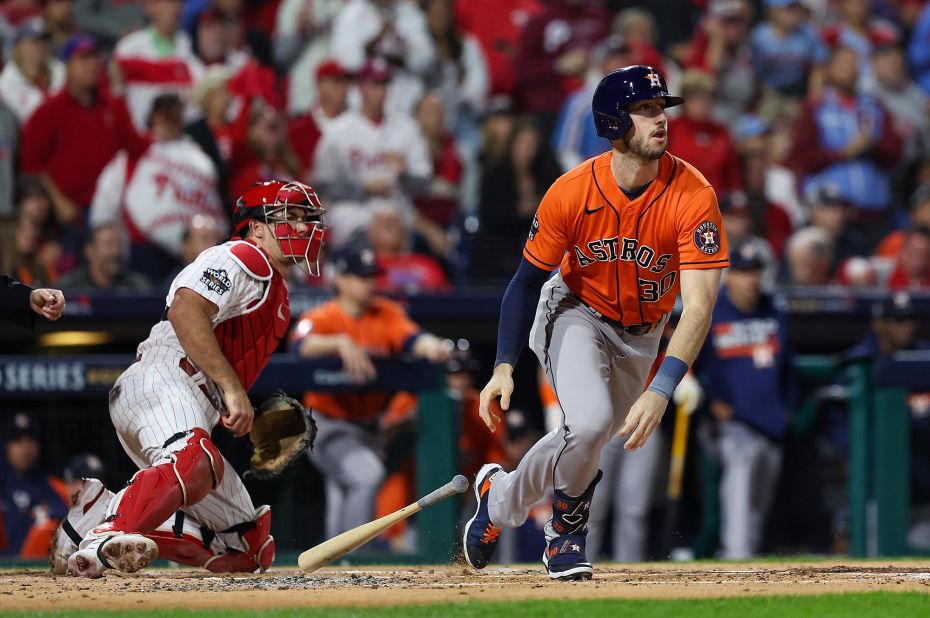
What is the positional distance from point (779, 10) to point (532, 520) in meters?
5.30

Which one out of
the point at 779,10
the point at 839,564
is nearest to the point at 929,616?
the point at 839,564

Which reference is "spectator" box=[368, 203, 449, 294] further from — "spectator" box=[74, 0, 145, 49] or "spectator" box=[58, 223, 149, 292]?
"spectator" box=[74, 0, 145, 49]

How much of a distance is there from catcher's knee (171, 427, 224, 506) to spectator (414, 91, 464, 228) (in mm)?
4808

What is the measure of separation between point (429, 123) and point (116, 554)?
564 cm

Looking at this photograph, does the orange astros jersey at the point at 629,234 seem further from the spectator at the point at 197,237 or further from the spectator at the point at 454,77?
the spectator at the point at 454,77

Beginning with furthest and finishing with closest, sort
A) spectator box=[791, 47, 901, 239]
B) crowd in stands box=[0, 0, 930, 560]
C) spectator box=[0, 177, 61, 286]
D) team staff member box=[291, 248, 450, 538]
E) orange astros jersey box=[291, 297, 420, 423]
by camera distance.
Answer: spectator box=[791, 47, 901, 239], spectator box=[0, 177, 61, 286], crowd in stands box=[0, 0, 930, 560], orange astros jersey box=[291, 297, 420, 423], team staff member box=[291, 248, 450, 538]

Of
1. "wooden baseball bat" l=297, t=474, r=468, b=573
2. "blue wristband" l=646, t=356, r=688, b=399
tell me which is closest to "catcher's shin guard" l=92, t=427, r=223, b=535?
"wooden baseball bat" l=297, t=474, r=468, b=573

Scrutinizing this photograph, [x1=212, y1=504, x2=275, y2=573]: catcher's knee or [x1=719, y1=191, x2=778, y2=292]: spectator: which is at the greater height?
[x1=719, y1=191, x2=778, y2=292]: spectator

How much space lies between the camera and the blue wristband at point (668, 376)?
446 centimetres

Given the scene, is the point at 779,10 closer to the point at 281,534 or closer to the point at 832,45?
the point at 832,45

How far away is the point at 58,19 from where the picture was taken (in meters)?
9.49

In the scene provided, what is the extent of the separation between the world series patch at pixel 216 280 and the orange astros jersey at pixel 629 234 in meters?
1.01

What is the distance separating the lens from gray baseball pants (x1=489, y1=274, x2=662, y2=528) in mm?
4734

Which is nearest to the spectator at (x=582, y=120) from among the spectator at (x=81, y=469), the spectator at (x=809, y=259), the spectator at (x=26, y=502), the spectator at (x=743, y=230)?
the spectator at (x=743, y=230)
